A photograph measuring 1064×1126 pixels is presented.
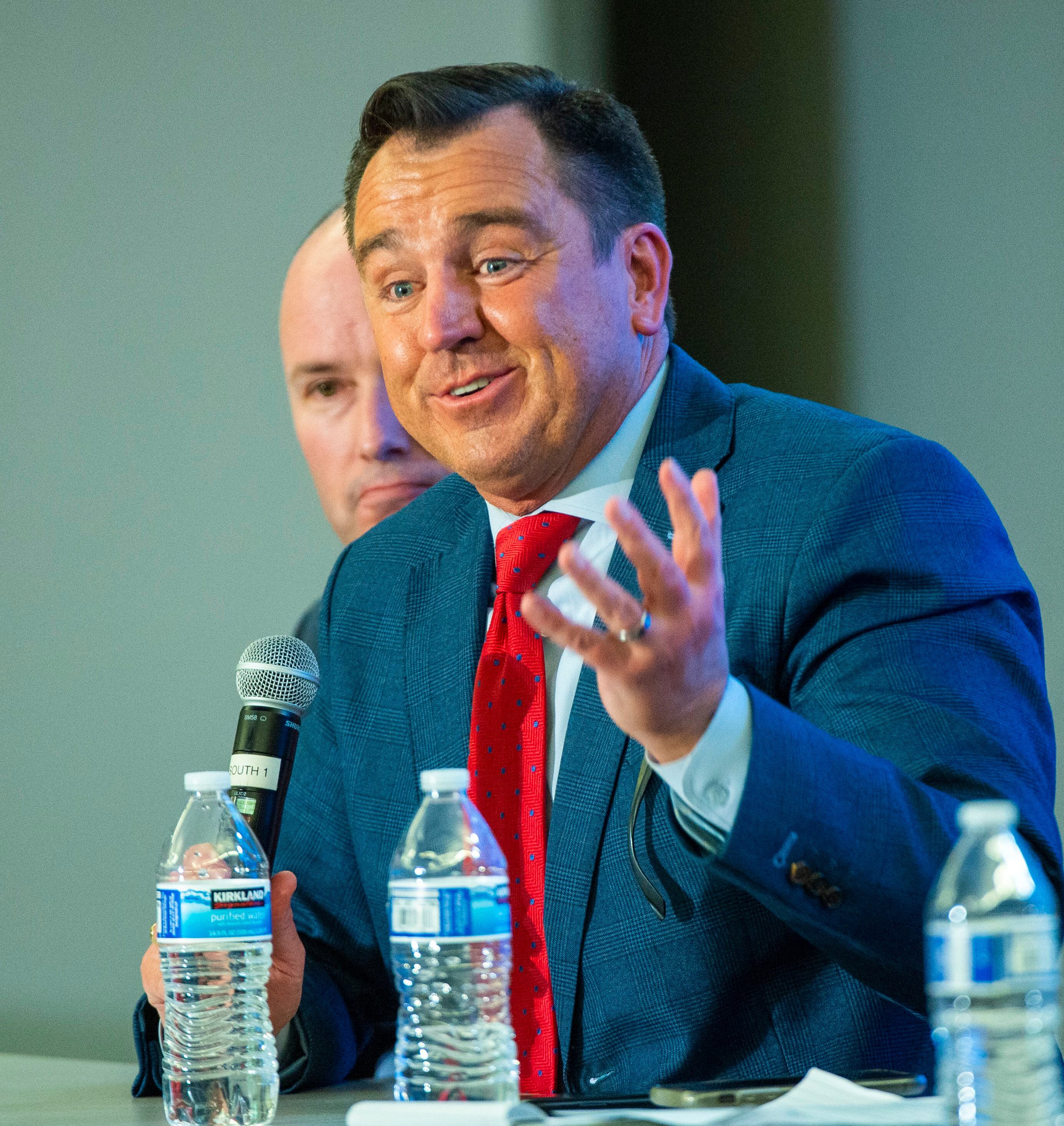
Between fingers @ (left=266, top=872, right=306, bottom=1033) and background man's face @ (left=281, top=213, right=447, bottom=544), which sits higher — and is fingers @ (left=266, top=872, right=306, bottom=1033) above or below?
below

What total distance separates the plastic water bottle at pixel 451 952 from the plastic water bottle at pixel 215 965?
5.4 inches

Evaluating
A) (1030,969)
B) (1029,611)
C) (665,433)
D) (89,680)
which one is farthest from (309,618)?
(1030,969)

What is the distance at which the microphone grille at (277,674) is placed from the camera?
138cm

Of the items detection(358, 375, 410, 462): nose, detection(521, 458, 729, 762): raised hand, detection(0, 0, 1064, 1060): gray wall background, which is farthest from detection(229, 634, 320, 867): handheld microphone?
detection(0, 0, 1064, 1060): gray wall background

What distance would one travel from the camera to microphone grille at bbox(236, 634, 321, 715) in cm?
138

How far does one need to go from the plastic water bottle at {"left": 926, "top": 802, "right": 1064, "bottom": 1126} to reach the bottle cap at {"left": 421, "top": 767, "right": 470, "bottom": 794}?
1.33ft

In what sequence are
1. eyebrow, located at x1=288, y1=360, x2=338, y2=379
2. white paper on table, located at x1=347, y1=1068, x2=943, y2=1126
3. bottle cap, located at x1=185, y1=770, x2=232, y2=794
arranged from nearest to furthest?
white paper on table, located at x1=347, y1=1068, x2=943, y2=1126, bottle cap, located at x1=185, y1=770, x2=232, y2=794, eyebrow, located at x1=288, y1=360, x2=338, y2=379

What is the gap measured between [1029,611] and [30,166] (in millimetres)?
2929

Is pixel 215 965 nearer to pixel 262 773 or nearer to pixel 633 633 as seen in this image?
pixel 262 773

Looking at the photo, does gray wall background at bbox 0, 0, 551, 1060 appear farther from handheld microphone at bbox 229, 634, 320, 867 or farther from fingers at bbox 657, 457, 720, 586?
fingers at bbox 657, 457, 720, 586

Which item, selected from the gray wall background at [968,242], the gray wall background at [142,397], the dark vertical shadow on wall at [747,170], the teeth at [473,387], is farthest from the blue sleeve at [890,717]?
the gray wall background at [142,397]

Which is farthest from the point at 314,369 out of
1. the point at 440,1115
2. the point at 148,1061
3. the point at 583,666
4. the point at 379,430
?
the point at 440,1115

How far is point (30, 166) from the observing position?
3.59 meters

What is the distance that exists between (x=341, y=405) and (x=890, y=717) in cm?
178
